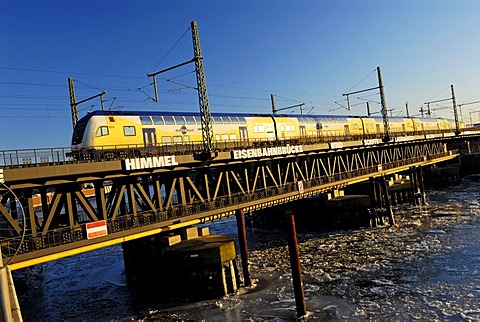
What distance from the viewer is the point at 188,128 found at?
3572 cm

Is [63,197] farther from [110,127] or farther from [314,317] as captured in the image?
[314,317]

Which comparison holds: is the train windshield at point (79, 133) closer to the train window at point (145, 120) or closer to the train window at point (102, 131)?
the train window at point (102, 131)

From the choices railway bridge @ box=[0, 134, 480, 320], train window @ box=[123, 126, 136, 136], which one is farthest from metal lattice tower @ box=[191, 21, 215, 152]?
train window @ box=[123, 126, 136, 136]

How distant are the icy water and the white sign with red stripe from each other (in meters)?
6.64

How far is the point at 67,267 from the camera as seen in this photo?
143ft

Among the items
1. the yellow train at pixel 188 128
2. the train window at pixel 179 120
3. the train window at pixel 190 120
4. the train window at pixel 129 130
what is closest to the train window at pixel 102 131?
the yellow train at pixel 188 128

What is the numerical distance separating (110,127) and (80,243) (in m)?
10.1

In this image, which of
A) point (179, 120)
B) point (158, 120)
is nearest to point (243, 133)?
point (179, 120)

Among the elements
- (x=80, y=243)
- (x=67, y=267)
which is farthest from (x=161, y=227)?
(x=67, y=267)

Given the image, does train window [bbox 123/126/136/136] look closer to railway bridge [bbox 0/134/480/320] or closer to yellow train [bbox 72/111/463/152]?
yellow train [bbox 72/111/463/152]

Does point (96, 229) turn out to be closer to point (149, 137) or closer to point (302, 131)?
point (149, 137)

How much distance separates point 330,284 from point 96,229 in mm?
17247

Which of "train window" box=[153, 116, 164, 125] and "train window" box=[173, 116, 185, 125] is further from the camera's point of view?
"train window" box=[173, 116, 185, 125]

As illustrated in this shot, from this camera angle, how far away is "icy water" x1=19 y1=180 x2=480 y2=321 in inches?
912
